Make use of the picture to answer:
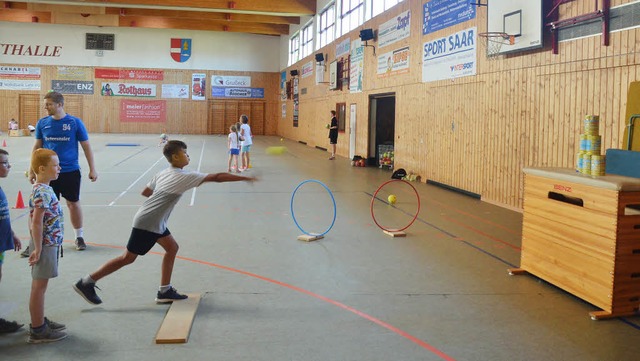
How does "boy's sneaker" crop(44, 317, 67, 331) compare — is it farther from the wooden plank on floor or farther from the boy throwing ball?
the wooden plank on floor

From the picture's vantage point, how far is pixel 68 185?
6977mm

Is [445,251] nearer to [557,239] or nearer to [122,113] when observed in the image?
[557,239]

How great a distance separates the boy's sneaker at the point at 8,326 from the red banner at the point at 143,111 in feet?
128

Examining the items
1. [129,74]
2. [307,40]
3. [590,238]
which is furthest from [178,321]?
[129,74]

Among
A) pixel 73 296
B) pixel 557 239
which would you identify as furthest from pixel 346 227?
pixel 73 296

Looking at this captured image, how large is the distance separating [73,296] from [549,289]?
4734mm

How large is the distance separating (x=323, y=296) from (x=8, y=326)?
270 cm

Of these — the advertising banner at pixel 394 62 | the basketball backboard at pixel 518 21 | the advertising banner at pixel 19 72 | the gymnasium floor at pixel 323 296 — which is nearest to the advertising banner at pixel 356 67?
the advertising banner at pixel 394 62

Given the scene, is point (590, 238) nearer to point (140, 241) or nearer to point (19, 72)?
point (140, 241)

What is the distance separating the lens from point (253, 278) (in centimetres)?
619

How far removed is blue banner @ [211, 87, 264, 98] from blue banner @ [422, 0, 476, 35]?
28.7 m

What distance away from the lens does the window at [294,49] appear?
36.7 meters

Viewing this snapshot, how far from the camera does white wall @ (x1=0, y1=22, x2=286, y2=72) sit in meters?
39.5

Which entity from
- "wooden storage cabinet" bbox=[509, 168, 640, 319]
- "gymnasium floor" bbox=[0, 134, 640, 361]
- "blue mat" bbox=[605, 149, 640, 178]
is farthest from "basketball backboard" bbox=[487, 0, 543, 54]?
"wooden storage cabinet" bbox=[509, 168, 640, 319]
